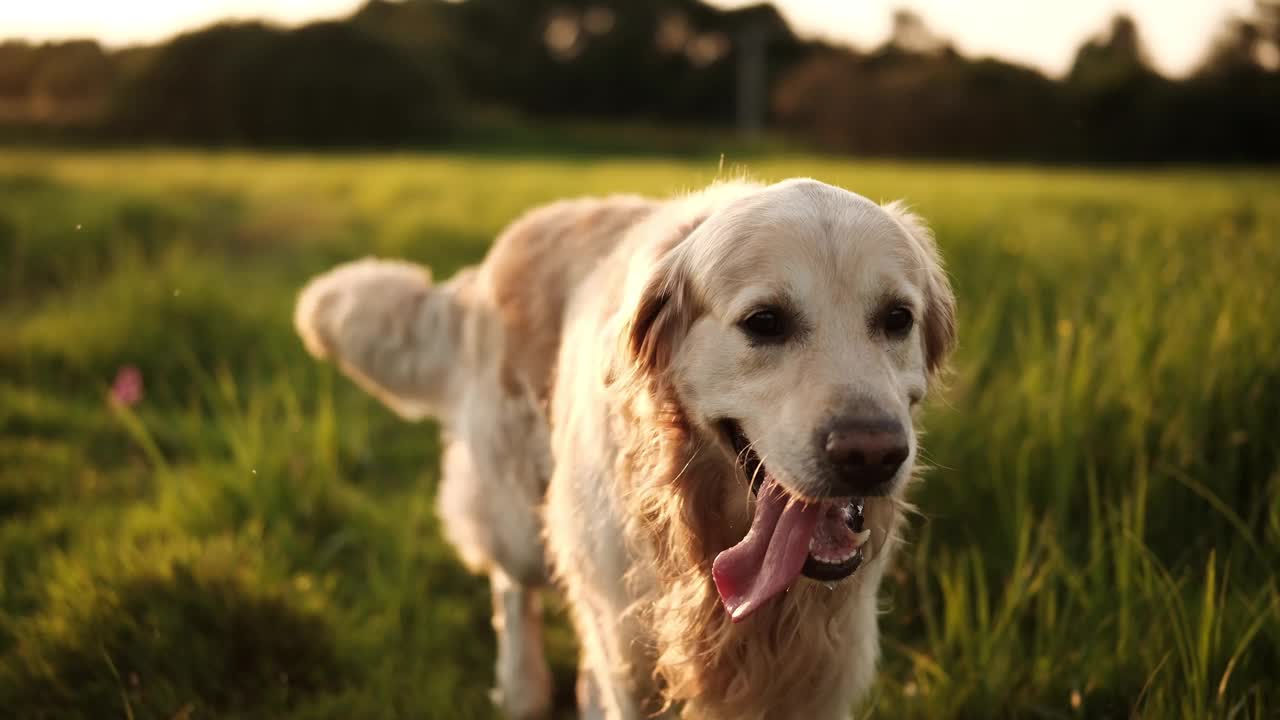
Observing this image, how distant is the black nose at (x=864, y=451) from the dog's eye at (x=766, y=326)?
0.83ft

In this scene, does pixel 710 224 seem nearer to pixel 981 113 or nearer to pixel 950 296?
pixel 950 296

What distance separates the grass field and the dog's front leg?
3.8 inches

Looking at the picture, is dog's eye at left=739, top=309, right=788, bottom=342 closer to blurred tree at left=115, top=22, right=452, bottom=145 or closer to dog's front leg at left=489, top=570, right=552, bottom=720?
dog's front leg at left=489, top=570, right=552, bottom=720

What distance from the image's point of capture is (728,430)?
196 centimetres

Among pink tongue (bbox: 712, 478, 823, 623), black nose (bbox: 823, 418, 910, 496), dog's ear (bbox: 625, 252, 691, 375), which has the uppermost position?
dog's ear (bbox: 625, 252, 691, 375)

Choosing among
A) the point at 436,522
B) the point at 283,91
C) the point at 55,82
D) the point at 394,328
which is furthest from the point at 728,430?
the point at 283,91

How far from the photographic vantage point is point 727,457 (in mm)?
1985

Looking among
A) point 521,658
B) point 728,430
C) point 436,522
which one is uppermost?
point 728,430

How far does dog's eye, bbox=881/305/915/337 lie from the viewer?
1.86 metres

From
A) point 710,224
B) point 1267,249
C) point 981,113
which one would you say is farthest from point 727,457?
point 981,113

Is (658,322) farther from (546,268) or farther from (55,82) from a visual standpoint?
(55,82)

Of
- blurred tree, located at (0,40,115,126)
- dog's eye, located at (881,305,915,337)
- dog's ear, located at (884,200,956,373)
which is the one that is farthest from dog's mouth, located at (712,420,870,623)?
blurred tree, located at (0,40,115,126)

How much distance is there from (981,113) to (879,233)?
18154mm

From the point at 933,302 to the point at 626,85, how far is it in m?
35.6
